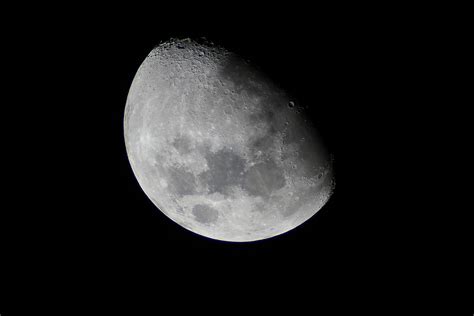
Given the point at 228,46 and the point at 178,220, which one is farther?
the point at 178,220

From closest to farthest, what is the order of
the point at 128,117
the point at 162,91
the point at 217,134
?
the point at 217,134 → the point at 162,91 → the point at 128,117

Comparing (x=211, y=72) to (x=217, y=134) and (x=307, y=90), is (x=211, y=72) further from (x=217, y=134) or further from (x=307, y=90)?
(x=307, y=90)

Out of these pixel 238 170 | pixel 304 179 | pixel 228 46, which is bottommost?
pixel 238 170

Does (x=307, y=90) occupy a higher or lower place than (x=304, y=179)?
higher

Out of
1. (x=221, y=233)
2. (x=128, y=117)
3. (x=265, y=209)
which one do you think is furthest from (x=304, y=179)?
(x=128, y=117)

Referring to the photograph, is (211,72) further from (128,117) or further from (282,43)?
(128,117)

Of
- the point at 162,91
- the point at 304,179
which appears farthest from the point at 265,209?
the point at 162,91

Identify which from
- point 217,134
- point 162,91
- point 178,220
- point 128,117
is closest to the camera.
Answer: point 217,134
